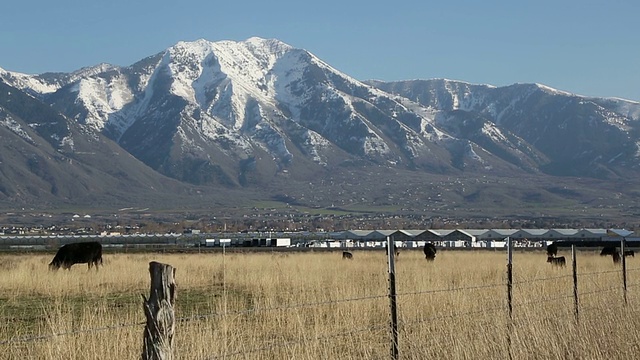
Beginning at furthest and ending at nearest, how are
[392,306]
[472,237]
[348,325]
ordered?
[472,237] → [348,325] → [392,306]

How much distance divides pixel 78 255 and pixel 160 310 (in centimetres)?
3008

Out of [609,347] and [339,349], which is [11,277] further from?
[609,347]

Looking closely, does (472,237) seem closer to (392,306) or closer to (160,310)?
(392,306)

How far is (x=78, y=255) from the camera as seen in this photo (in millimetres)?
37438

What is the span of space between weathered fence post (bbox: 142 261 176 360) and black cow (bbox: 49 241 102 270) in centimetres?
2806

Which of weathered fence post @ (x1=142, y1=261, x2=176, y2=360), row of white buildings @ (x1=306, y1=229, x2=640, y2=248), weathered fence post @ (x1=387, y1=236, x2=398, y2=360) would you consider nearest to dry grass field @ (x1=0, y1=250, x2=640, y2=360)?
weathered fence post @ (x1=387, y1=236, x2=398, y2=360)

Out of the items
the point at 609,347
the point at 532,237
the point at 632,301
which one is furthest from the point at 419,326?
the point at 532,237

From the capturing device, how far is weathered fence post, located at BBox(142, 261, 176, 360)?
8312 millimetres

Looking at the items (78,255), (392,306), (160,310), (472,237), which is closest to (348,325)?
(392,306)

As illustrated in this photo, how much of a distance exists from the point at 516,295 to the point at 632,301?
6.83ft

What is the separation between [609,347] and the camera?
44.4ft

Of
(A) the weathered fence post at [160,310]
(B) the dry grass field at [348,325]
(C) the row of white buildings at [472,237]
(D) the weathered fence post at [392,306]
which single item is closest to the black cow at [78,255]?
(B) the dry grass field at [348,325]

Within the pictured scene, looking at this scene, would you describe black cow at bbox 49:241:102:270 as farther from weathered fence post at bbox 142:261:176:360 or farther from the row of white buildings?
the row of white buildings

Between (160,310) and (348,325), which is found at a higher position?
(160,310)
